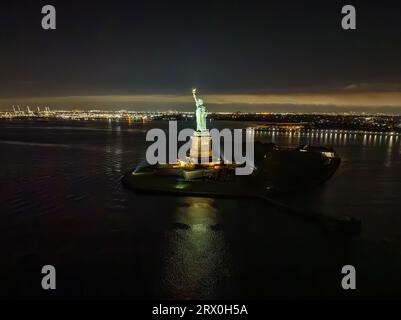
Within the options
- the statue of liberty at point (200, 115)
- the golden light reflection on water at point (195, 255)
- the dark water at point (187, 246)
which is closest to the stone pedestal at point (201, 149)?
the statue of liberty at point (200, 115)

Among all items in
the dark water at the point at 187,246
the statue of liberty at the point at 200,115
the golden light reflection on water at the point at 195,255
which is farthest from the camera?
the statue of liberty at the point at 200,115

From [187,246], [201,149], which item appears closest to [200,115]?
[201,149]

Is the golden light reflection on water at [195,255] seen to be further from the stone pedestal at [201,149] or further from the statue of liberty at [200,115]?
the statue of liberty at [200,115]

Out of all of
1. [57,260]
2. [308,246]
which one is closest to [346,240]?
[308,246]

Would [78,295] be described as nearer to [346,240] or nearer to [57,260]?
[57,260]

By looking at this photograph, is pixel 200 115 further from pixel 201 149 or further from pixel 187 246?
pixel 187 246
